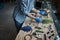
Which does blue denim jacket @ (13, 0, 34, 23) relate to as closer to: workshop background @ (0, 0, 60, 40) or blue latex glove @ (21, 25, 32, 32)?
blue latex glove @ (21, 25, 32, 32)

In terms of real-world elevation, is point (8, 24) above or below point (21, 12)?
below

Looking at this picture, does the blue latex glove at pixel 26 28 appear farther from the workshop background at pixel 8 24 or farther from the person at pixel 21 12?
the workshop background at pixel 8 24

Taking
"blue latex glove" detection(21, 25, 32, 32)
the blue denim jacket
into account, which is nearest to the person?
the blue denim jacket

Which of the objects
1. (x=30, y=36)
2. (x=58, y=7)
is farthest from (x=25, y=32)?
(x=58, y=7)

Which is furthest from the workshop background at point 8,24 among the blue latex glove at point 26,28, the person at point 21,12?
the blue latex glove at point 26,28

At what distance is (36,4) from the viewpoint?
2.50 metres

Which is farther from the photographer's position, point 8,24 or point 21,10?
point 8,24

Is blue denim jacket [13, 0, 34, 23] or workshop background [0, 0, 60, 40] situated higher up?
blue denim jacket [13, 0, 34, 23]

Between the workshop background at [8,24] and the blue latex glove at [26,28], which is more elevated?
the blue latex glove at [26,28]

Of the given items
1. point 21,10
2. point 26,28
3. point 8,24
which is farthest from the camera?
point 8,24

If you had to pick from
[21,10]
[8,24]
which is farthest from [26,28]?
[8,24]

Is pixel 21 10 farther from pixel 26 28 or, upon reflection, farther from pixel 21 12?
pixel 26 28

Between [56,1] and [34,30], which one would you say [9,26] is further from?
[34,30]

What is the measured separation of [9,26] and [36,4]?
154cm
